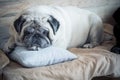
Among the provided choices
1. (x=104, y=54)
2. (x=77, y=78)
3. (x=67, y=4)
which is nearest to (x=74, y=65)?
(x=77, y=78)

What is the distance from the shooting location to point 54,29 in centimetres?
162

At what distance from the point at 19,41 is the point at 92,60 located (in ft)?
1.74

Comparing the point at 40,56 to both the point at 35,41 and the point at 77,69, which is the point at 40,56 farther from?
the point at 77,69

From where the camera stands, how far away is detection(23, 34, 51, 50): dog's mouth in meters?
1.58

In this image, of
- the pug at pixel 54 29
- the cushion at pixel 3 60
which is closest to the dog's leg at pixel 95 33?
the pug at pixel 54 29

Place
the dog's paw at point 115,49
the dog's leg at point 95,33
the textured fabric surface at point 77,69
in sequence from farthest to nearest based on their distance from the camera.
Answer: the dog's leg at point 95,33 < the dog's paw at point 115,49 < the textured fabric surface at point 77,69

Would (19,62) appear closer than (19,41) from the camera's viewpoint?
Yes

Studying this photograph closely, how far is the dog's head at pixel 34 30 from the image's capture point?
1.58 metres

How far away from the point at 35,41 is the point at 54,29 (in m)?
0.16

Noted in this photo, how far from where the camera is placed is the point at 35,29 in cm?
158

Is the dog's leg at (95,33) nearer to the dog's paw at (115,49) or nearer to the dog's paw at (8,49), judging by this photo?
the dog's paw at (115,49)

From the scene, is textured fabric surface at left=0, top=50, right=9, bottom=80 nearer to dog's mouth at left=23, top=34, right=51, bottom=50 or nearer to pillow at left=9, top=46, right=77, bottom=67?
pillow at left=9, top=46, right=77, bottom=67

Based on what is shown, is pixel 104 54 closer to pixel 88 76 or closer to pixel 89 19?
pixel 88 76

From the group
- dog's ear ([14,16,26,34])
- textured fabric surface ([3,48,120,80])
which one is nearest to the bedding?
textured fabric surface ([3,48,120,80])
